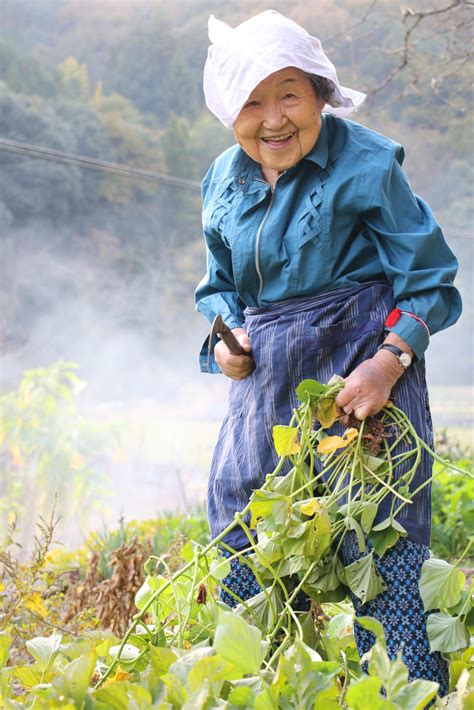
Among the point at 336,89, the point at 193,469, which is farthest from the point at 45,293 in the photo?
the point at 336,89

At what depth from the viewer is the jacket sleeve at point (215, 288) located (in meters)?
1.88

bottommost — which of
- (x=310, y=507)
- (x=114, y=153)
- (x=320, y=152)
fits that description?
(x=114, y=153)

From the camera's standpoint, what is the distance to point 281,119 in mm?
1671

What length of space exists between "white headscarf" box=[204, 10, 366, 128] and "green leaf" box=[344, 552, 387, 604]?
0.83 metres

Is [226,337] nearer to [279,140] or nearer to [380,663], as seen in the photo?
[279,140]

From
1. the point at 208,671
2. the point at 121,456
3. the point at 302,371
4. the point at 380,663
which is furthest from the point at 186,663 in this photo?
the point at 121,456

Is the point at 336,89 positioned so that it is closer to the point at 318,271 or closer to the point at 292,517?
the point at 318,271

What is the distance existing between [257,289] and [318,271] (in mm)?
154

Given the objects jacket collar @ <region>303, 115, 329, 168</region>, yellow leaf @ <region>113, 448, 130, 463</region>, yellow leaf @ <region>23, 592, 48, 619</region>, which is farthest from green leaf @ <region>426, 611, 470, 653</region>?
yellow leaf @ <region>113, 448, 130, 463</region>

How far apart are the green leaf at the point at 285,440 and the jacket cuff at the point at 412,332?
0.27 metres

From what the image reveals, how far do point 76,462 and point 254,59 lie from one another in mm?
3468

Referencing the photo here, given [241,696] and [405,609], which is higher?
[241,696]

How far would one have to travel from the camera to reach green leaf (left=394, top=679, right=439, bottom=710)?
3.33ft

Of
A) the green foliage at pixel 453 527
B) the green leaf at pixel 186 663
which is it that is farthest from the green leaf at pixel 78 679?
the green foliage at pixel 453 527
